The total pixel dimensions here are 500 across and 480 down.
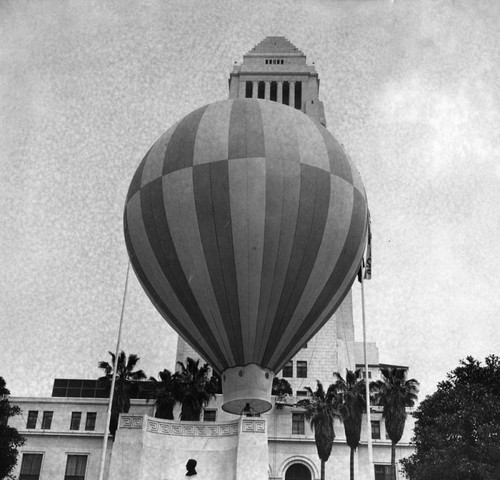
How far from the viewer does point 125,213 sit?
3297 cm

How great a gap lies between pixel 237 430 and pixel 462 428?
13.2 metres

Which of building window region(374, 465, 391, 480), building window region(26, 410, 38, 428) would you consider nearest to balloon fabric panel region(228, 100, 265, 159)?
building window region(374, 465, 391, 480)

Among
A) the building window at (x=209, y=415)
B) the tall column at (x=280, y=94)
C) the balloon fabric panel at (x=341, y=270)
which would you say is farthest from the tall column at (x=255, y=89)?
the balloon fabric panel at (x=341, y=270)

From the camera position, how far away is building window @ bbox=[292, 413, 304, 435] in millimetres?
61156

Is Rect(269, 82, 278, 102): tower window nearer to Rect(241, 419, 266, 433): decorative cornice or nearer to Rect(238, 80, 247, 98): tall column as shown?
Rect(238, 80, 247, 98): tall column

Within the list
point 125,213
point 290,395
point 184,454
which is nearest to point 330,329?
point 290,395

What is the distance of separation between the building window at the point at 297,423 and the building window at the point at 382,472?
676 centimetres

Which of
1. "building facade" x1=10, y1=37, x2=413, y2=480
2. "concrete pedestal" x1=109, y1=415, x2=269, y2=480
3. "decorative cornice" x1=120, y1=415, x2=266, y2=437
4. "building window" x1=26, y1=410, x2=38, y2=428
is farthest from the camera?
"building window" x1=26, y1=410, x2=38, y2=428

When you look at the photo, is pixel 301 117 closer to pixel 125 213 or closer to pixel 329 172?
pixel 329 172

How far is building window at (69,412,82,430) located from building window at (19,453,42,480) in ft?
10.9

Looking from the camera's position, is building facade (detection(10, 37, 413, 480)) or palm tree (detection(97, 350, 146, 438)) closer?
building facade (detection(10, 37, 413, 480))

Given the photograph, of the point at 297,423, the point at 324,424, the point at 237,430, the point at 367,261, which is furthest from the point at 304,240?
the point at 297,423

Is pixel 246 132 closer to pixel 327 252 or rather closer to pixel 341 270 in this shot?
pixel 327 252

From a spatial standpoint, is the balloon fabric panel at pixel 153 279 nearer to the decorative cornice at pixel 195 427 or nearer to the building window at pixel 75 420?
the decorative cornice at pixel 195 427
